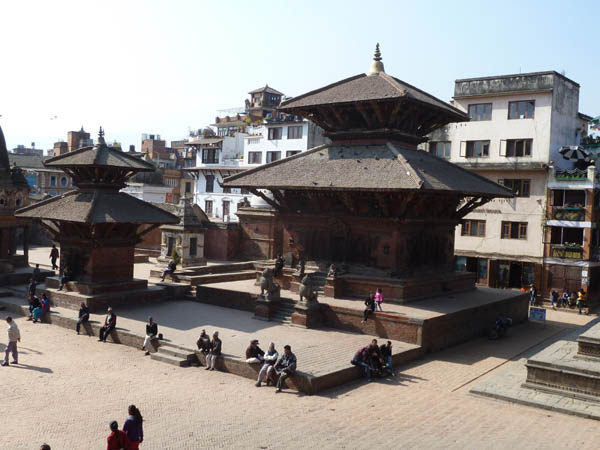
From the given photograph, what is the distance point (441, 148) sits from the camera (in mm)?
41688

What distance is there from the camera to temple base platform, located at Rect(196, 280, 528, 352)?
20953 millimetres

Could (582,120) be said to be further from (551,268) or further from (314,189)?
(314,189)

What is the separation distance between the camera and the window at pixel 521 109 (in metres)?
38.0

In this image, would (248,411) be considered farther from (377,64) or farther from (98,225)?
(377,64)

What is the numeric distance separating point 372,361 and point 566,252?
75.5ft

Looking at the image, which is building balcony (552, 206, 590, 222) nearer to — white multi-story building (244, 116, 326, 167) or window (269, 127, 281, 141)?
white multi-story building (244, 116, 326, 167)

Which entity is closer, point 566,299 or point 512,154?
point 566,299

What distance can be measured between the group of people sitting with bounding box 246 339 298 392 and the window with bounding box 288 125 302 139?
3827 cm

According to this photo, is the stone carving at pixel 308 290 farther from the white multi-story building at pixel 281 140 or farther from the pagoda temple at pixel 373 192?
the white multi-story building at pixel 281 140

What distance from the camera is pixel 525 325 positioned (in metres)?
28.6

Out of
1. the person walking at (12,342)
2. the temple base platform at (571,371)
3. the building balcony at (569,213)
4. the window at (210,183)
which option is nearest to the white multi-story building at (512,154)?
the building balcony at (569,213)

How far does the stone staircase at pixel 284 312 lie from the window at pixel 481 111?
22739mm

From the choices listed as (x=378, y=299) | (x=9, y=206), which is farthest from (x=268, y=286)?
(x=9, y=206)

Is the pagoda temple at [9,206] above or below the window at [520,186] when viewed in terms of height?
below
